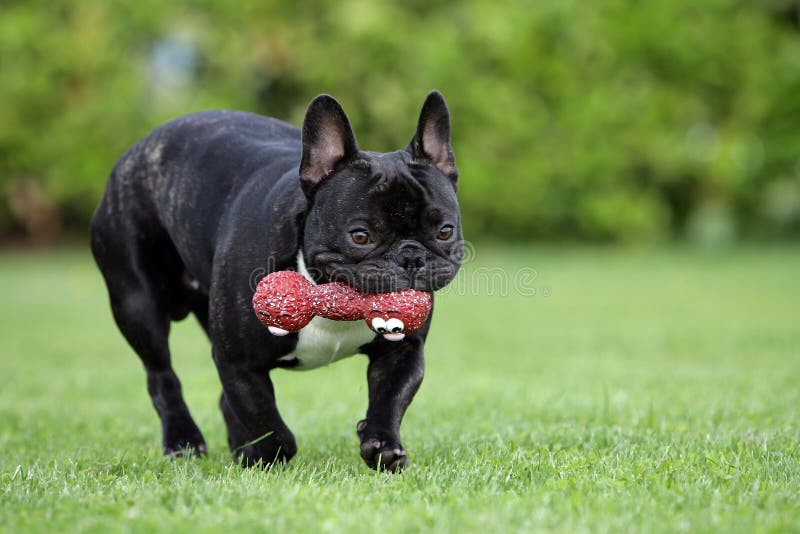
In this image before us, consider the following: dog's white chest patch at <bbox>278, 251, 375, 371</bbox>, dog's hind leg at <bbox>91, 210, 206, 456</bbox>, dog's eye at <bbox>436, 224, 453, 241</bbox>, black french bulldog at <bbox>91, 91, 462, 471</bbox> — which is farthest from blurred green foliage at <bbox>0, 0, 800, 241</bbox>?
dog's eye at <bbox>436, 224, 453, 241</bbox>

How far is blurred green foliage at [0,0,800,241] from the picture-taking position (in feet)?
85.9

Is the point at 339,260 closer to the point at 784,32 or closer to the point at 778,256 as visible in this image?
the point at 778,256

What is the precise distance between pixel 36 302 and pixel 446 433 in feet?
41.8

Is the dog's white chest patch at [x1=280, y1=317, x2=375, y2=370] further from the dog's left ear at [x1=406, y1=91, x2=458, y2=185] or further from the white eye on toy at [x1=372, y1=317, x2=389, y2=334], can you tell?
the dog's left ear at [x1=406, y1=91, x2=458, y2=185]

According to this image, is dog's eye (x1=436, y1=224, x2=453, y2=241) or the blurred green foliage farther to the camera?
the blurred green foliage

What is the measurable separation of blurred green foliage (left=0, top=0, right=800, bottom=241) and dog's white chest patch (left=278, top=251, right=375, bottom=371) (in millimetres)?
21608

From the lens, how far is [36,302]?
16094 mm

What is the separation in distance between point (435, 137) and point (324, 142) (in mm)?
473

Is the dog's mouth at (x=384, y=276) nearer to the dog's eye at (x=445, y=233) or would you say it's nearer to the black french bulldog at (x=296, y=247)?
the black french bulldog at (x=296, y=247)

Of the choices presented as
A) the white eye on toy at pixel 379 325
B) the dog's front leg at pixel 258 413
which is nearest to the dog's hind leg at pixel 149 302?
the dog's front leg at pixel 258 413

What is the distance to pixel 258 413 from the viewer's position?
398 centimetres

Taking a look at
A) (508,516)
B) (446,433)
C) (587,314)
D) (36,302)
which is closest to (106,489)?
(508,516)

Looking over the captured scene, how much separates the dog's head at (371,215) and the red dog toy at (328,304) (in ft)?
0.17

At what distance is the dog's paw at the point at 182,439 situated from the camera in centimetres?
471
